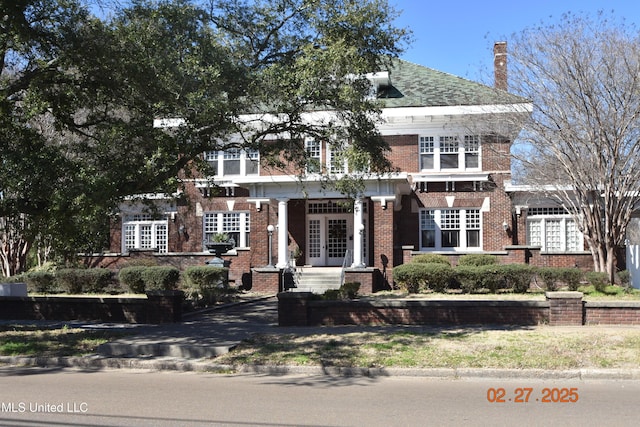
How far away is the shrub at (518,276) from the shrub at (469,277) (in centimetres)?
83

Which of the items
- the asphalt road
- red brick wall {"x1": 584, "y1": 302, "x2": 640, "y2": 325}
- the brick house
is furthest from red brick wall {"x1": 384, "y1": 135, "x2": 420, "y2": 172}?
the asphalt road

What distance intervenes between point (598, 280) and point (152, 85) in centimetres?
1452

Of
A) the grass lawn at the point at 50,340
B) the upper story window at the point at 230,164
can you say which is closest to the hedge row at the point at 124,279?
the upper story window at the point at 230,164

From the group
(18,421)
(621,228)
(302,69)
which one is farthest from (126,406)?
(621,228)

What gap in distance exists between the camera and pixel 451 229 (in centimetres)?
2745

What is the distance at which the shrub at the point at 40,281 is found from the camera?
79.5 feet

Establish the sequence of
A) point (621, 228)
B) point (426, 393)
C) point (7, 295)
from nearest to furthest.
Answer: point (426, 393) < point (7, 295) < point (621, 228)

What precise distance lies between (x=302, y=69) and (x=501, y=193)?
1634 centimetres

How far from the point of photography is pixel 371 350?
11.2 m

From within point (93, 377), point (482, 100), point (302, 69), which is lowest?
point (93, 377)

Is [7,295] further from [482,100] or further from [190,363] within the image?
[482,100]

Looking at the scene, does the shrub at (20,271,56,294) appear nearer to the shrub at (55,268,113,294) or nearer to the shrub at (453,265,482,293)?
the shrub at (55,268,113,294)

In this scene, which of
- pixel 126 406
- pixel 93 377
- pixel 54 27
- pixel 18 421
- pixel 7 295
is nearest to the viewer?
pixel 18 421
